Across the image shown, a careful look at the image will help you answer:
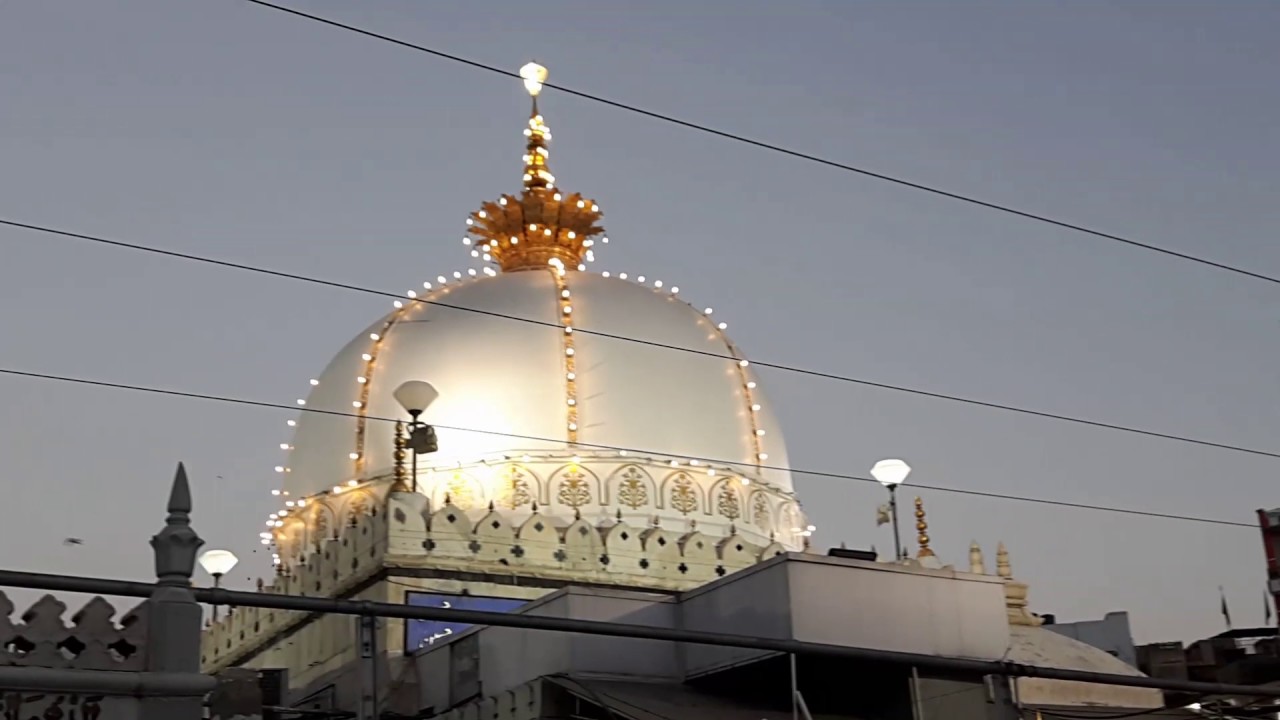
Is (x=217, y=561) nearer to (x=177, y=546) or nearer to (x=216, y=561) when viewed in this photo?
(x=216, y=561)

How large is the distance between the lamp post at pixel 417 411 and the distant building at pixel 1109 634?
51.6 feet

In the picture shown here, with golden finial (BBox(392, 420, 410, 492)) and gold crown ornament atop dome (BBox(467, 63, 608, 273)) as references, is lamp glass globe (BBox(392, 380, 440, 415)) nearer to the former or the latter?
golden finial (BBox(392, 420, 410, 492))

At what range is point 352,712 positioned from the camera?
51.7 feet

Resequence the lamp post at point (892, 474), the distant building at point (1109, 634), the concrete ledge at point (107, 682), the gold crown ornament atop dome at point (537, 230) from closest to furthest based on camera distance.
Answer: the concrete ledge at point (107, 682)
the lamp post at point (892, 474)
the gold crown ornament atop dome at point (537, 230)
the distant building at point (1109, 634)

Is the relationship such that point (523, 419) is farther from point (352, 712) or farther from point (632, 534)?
point (352, 712)

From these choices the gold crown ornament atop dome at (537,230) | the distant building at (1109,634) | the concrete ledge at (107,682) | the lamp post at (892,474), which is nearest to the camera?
the concrete ledge at (107,682)

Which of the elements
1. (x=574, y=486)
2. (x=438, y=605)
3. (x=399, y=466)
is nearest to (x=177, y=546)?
(x=438, y=605)

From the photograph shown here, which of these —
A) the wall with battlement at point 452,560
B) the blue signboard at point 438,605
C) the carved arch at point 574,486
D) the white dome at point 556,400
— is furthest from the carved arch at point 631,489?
the blue signboard at point 438,605


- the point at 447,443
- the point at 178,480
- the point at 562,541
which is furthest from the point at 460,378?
the point at 178,480

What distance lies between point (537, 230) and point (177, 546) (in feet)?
52.7

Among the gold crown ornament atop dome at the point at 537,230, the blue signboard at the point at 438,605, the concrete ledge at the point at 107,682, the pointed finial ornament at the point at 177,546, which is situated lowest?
the concrete ledge at the point at 107,682

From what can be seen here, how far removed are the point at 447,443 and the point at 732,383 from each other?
4.42m

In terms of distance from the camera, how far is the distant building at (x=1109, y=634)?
3052 centimetres

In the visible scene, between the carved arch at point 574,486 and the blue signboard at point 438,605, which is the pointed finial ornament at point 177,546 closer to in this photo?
the blue signboard at point 438,605
